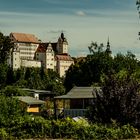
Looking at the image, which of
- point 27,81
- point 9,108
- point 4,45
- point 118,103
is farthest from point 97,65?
point 118,103

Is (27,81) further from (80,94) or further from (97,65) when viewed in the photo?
(80,94)

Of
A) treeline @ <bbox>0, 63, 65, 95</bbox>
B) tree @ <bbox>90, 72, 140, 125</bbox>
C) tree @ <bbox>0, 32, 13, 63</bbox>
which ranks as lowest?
treeline @ <bbox>0, 63, 65, 95</bbox>

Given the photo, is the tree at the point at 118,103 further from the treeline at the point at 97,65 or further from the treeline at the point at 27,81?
the treeline at the point at 27,81

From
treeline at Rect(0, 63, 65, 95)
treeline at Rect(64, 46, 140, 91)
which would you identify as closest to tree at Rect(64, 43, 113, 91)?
treeline at Rect(64, 46, 140, 91)

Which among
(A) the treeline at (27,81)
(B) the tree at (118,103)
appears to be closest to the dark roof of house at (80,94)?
(B) the tree at (118,103)

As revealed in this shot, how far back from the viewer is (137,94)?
27250 millimetres

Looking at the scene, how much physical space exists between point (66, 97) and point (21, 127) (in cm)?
2820

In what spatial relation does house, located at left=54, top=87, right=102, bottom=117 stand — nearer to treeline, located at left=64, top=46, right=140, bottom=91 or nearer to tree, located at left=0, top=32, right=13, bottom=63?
treeline, located at left=64, top=46, right=140, bottom=91

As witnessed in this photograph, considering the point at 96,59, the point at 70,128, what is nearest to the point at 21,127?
the point at 70,128

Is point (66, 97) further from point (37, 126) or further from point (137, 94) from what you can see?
point (37, 126)

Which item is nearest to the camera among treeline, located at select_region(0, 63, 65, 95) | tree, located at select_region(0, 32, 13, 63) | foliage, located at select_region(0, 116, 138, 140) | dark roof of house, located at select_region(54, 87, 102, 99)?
foliage, located at select_region(0, 116, 138, 140)

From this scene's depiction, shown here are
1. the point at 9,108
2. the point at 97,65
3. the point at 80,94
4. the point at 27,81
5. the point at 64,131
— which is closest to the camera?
the point at 64,131

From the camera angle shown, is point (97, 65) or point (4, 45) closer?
point (97, 65)

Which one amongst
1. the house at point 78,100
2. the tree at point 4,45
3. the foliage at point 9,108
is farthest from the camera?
the tree at point 4,45
